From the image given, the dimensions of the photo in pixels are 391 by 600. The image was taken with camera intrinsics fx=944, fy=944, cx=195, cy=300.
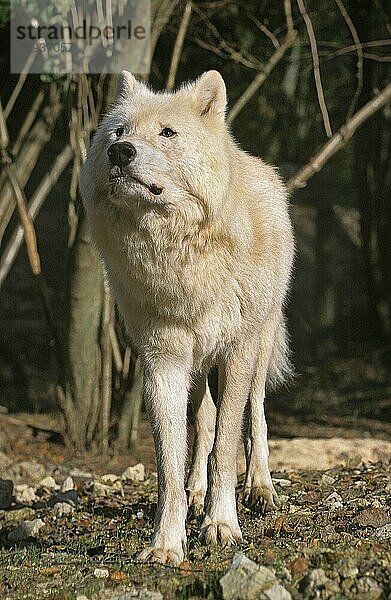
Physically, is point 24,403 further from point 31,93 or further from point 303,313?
Answer: point 303,313

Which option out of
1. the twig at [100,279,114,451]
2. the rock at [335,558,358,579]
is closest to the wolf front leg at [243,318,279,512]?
the rock at [335,558,358,579]

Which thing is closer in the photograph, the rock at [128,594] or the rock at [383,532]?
the rock at [128,594]

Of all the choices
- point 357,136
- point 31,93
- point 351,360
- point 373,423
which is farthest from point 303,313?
point 31,93

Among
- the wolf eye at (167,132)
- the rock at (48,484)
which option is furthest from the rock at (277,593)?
the rock at (48,484)

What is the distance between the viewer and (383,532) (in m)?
4.83

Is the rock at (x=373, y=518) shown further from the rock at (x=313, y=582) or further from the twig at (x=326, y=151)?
the twig at (x=326, y=151)

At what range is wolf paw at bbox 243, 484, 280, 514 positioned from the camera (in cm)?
595

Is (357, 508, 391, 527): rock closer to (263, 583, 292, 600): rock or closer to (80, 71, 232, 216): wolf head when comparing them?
(263, 583, 292, 600): rock

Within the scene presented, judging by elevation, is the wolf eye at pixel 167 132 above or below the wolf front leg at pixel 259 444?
above

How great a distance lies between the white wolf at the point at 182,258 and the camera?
4777 millimetres

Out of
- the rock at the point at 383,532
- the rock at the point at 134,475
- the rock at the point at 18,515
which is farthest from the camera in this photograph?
the rock at the point at 134,475

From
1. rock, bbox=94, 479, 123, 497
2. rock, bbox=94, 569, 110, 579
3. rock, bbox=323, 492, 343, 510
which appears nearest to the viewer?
rock, bbox=94, 569, 110, 579

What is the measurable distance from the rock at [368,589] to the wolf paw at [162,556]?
106 centimetres

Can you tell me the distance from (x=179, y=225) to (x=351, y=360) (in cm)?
1315
